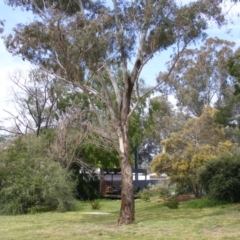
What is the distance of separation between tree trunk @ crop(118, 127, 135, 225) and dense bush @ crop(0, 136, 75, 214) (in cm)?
743

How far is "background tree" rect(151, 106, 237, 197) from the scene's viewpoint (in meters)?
25.3

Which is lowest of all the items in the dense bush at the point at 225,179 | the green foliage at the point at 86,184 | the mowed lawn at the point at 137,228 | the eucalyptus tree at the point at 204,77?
the mowed lawn at the point at 137,228

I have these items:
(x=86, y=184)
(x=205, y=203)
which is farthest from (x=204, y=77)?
(x=205, y=203)

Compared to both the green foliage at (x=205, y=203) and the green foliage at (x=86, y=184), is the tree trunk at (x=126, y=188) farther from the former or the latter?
the green foliage at (x=86, y=184)

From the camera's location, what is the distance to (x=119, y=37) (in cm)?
1588

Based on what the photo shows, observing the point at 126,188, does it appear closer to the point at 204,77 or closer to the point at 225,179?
the point at 225,179

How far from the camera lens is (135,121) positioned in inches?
1426

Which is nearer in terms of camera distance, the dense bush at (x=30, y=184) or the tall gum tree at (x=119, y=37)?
the tall gum tree at (x=119, y=37)

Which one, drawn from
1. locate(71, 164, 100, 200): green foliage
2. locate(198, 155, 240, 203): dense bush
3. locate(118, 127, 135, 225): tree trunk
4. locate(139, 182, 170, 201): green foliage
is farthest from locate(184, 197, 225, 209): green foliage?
locate(71, 164, 100, 200): green foliage

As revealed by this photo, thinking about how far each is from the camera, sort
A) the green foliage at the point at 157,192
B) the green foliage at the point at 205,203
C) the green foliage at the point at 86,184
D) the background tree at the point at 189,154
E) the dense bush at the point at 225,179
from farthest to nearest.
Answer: the green foliage at the point at 86,184 < the green foliage at the point at 157,192 < the background tree at the point at 189,154 < the green foliage at the point at 205,203 < the dense bush at the point at 225,179

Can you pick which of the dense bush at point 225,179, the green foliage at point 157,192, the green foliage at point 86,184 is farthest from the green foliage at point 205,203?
the green foliage at point 86,184

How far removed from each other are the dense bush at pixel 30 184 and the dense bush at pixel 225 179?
6.93 meters

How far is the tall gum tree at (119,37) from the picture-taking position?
15.4m

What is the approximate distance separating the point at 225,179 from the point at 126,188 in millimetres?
6510
